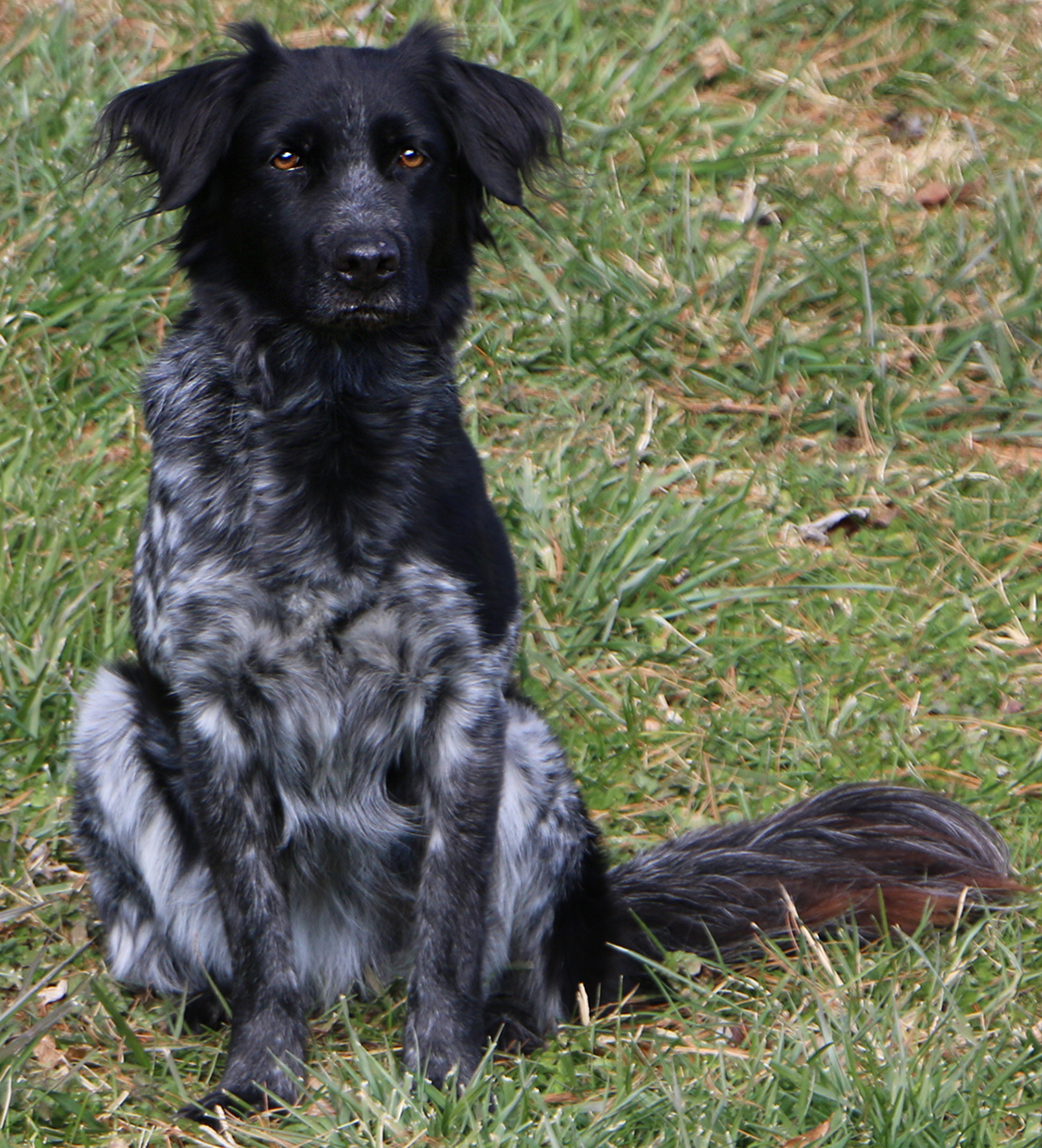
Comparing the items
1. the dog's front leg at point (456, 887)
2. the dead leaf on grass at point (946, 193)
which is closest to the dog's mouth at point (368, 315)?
the dog's front leg at point (456, 887)

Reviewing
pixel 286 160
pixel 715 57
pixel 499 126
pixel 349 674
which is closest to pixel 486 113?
pixel 499 126

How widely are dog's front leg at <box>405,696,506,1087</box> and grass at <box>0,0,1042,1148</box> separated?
0.15 m

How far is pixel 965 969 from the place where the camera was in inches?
134

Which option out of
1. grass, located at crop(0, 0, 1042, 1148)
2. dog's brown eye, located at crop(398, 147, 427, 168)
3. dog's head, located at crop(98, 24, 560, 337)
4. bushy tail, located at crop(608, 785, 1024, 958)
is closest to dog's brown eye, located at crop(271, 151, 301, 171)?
dog's head, located at crop(98, 24, 560, 337)

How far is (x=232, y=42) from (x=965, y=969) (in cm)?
463

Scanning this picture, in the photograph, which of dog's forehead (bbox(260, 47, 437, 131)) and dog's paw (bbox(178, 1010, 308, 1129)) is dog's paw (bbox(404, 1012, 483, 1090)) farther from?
dog's forehead (bbox(260, 47, 437, 131))

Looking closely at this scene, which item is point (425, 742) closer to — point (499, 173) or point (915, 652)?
point (499, 173)

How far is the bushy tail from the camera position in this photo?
3625 millimetres

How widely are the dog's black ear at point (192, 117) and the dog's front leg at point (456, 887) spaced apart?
4.09 feet

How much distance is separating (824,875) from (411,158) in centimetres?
185

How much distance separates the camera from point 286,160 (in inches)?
130

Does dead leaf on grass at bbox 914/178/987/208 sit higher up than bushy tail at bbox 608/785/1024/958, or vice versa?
dead leaf on grass at bbox 914/178/987/208

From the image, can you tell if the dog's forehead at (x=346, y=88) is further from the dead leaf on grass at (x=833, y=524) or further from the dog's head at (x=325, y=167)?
the dead leaf on grass at (x=833, y=524)

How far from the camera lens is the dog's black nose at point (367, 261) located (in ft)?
10.3
